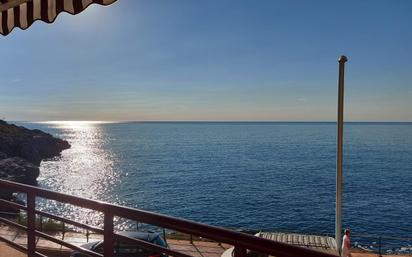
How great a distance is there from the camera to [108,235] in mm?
2672

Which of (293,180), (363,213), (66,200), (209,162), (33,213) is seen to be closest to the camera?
(66,200)

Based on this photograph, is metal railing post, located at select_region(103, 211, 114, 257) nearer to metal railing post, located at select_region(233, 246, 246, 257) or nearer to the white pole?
metal railing post, located at select_region(233, 246, 246, 257)

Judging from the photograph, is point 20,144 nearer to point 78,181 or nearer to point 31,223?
point 78,181

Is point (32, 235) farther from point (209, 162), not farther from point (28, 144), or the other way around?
point (209, 162)

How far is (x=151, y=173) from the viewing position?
217ft

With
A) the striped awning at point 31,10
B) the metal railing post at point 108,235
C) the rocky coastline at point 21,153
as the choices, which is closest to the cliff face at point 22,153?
the rocky coastline at point 21,153

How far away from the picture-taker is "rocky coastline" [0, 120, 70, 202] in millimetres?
45312

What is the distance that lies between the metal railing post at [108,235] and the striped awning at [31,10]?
4.84 ft

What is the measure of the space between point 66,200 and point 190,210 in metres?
37.0

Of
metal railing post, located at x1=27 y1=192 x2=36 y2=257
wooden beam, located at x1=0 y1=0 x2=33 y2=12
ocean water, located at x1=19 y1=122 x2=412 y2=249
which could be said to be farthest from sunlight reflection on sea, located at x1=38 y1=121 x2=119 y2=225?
wooden beam, located at x1=0 y1=0 x2=33 y2=12

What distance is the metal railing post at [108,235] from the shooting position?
105 inches

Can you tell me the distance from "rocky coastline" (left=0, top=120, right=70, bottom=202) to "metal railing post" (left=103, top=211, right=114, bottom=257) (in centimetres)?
2401

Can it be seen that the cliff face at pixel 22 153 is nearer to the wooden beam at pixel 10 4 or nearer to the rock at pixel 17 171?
the rock at pixel 17 171

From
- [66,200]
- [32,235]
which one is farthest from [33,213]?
[66,200]
